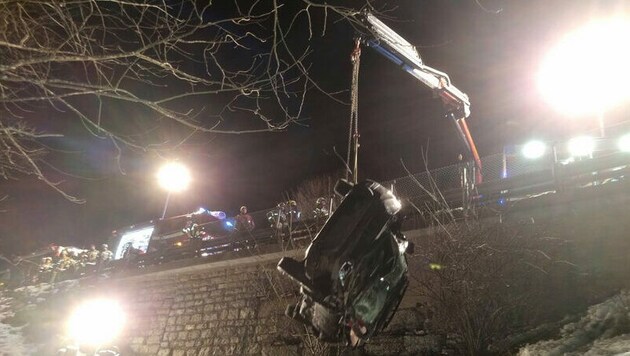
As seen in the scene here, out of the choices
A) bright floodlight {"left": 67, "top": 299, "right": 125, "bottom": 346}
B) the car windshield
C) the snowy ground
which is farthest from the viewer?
bright floodlight {"left": 67, "top": 299, "right": 125, "bottom": 346}

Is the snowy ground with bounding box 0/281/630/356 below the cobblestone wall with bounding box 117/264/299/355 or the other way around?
below

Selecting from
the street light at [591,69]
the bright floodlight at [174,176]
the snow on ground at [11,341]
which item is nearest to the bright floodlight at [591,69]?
the street light at [591,69]

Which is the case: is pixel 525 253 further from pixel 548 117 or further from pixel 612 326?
pixel 548 117

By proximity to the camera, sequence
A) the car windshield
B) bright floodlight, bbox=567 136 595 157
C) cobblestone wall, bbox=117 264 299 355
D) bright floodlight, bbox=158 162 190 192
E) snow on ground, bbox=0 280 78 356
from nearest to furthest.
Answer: the car windshield
cobblestone wall, bbox=117 264 299 355
bright floodlight, bbox=567 136 595 157
snow on ground, bbox=0 280 78 356
bright floodlight, bbox=158 162 190 192

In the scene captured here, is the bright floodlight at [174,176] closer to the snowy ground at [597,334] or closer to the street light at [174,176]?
the street light at [174,176]

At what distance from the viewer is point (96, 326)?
10.9m

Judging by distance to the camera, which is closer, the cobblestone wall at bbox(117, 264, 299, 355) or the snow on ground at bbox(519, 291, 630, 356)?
the snow on ground at bbox(519, 291, 630, 356)

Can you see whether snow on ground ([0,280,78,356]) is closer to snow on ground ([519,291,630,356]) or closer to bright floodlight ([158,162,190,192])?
bright floodlight ([158,162,190,192])

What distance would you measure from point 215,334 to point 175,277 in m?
3.31

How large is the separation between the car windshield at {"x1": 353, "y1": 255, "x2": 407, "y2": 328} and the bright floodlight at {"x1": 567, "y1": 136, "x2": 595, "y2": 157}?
30.8 ft

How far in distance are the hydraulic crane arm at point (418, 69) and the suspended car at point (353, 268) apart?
154 inches

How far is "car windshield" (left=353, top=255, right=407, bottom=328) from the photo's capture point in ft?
8.91

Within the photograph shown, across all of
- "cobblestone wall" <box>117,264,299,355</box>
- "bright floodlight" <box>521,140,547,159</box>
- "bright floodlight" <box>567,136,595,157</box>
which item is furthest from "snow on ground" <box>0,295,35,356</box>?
"bright floodlight" <box>567,136,595,157</box>

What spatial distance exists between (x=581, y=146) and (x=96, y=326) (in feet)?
46.1
